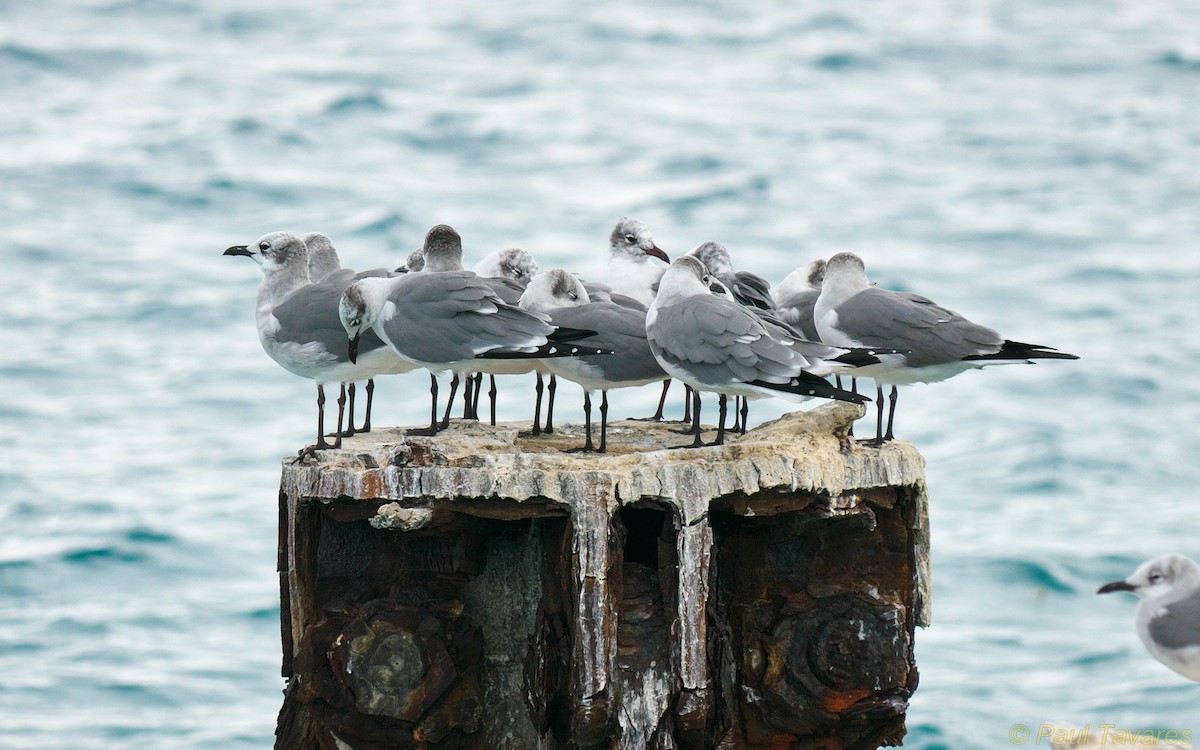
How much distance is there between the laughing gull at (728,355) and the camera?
596 cm

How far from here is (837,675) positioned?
6.29 meters

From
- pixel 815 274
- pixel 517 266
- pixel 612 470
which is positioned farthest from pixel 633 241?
pixel 612 470

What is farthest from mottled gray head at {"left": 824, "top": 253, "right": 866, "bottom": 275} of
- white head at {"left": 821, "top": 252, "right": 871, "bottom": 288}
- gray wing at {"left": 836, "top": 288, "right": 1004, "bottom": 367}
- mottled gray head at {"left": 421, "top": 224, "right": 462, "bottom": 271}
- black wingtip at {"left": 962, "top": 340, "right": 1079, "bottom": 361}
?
mottled gray head at {"left": 421, "top": 224, "right": 462, "bottom": 271}

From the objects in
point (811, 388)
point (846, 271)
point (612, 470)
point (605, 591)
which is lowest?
point (605, 591)

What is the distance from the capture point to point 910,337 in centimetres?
695

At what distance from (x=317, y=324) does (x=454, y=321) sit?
777 mm

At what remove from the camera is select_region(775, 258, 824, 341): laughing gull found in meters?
7.89

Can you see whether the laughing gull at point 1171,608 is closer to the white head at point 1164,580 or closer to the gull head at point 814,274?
the white head at point 1164,580

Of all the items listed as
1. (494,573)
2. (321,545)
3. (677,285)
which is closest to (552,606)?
(494,573)

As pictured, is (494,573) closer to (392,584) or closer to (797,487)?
(392,584)

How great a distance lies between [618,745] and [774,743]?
0.80 m

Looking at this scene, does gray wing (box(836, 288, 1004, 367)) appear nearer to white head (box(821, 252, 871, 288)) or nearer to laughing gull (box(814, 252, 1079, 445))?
laughing gull (box(814, 252, 1079, 445))

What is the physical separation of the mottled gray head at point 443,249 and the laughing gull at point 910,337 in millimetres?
1750

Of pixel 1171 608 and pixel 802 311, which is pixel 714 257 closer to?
pixel 802 311
